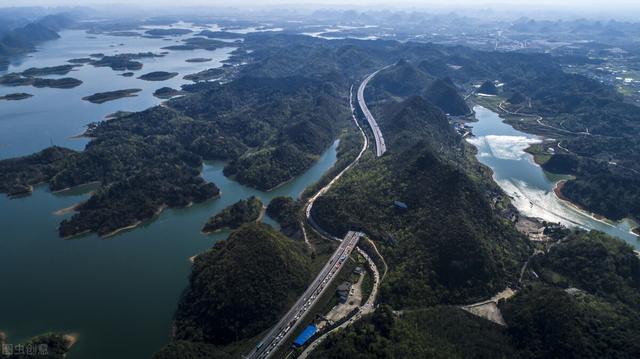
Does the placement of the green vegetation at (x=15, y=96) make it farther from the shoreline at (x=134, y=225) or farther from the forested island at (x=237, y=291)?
the forested island at (x=237, y=291)

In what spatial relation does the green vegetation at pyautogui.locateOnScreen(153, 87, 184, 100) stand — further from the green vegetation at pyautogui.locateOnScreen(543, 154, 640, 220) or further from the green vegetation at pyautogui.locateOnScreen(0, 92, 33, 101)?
the green vegetation at pyautogui.locateOnScreen(543, 154, 640, 220)

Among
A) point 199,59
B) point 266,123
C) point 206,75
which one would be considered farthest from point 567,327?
point 199,59

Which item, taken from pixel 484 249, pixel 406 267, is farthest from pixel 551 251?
pixel 406 267

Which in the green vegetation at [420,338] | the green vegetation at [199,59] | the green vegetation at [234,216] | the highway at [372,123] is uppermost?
the green vegetation at [199,59]

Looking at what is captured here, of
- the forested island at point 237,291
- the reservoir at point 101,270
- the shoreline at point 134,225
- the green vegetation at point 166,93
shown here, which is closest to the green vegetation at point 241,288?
the forested island at point 237,291

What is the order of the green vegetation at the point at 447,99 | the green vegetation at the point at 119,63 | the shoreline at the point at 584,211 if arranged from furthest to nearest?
1. the green vegetation at the point at 119,63
2. the green vegetation at the point at 447,99
3. the shoreline at the point at 584,211

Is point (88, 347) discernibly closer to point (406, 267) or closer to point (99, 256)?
point (99, 256)
